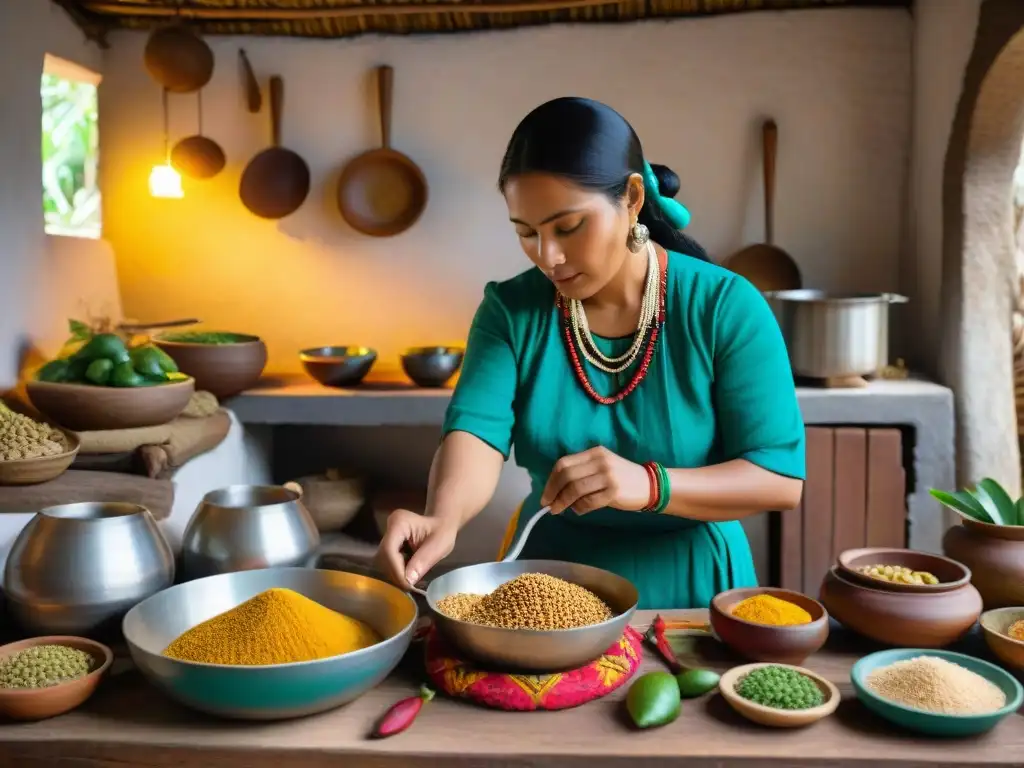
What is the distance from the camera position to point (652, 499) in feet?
4.42

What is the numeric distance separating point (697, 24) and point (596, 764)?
2.91m

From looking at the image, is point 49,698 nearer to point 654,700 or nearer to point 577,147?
point 654,700

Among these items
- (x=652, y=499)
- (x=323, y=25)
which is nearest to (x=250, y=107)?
(x=323, y=25)

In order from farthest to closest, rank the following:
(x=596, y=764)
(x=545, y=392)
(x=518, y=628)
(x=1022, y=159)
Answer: (x=1022, y=159), (x=545, y=392), (x=518, y=628), (x=596, y=764)

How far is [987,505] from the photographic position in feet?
4.61

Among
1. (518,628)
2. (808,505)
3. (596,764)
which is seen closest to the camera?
(596,764)

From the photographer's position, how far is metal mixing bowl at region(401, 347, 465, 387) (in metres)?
3.01

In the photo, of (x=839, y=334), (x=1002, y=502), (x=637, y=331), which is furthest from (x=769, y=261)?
(x=1002, y=502)

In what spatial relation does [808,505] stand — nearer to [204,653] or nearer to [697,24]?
[697,24]

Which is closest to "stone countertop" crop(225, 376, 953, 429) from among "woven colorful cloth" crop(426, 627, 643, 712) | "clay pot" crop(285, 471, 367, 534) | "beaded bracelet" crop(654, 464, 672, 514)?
"clay pot" crop(285, 471, 367, 534)

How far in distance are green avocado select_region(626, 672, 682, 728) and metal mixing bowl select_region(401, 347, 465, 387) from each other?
2.03 metres

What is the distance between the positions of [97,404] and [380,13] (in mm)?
1748

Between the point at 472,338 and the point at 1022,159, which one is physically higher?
the point at 1022,159

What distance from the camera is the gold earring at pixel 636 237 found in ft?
5.01
